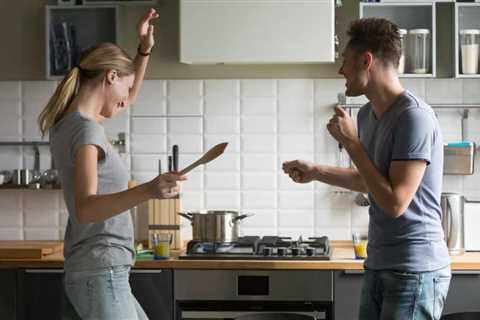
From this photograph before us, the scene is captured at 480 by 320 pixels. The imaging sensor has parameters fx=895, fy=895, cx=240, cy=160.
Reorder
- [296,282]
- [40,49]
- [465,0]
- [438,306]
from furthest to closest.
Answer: [40,49] < [465,0] < [296,282] < [438,306]

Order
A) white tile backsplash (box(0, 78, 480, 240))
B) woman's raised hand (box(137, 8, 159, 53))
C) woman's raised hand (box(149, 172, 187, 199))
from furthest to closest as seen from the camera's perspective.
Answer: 1. white tile backsplash (box(0, 78, 480, 240))
2. woman's raised hand (box(137, 8, 159, 53))
3. woman's raised hand (box(149, 172, 187, 199))

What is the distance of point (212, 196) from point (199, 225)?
17.5 inches

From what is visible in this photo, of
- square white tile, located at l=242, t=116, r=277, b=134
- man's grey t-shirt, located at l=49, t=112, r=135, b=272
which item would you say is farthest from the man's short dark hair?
square white tile, located at l=242, t=116, r=277, b=134

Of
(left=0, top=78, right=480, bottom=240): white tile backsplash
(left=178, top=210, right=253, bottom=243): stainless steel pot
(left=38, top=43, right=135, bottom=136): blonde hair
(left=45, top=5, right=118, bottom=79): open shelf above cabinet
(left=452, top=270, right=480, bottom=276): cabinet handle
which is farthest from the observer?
(left=0, top=78, right=480, bottom=240): white tile backsplash

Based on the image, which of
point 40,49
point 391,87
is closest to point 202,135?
point 40,49

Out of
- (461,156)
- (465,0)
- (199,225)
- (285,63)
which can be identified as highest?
(465,0)

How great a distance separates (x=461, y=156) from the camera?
4.34m

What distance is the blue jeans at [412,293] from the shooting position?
271 cm

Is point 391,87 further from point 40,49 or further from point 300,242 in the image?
point 40,49

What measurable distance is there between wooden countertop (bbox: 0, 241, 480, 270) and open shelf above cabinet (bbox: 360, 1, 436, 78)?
0.88m

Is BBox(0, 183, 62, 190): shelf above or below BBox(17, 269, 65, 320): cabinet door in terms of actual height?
above

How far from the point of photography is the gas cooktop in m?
4.00

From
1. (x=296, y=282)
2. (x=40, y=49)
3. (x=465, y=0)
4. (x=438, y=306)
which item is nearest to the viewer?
(x=438, y=306)

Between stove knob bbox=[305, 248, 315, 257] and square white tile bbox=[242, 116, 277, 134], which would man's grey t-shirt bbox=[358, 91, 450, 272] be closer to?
stove knob bbox=[305, 248, 315, 257]
